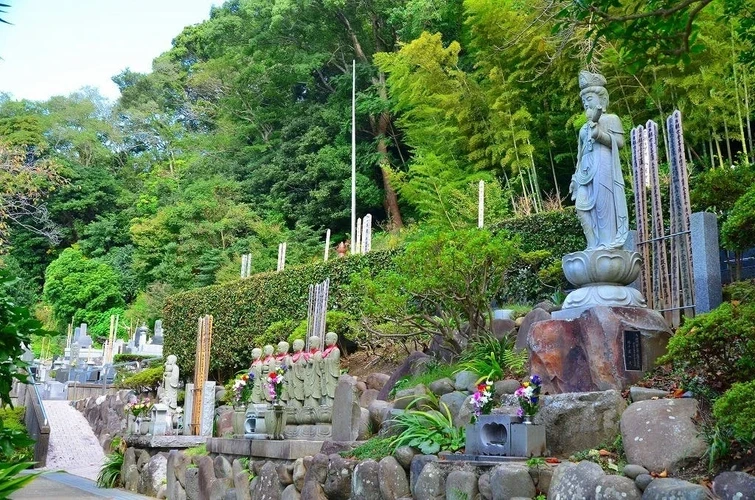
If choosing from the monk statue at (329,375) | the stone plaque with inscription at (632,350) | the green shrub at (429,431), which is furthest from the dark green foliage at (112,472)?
the stone plaque with inscription at (632,350)

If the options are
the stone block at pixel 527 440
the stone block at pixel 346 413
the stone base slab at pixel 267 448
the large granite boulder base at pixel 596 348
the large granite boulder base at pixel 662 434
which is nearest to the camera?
the large granite boulder base at pixel 662 434

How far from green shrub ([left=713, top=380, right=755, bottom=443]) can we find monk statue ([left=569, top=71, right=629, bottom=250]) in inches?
142

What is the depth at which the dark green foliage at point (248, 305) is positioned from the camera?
18.2m

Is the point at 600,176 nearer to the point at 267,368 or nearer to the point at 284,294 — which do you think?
the point at 267,368

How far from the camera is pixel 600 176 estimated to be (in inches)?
348

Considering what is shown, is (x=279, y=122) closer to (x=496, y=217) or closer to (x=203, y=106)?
(x=203, y=106)

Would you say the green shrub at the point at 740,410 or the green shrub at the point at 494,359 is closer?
the green shrub at the point at 740,410

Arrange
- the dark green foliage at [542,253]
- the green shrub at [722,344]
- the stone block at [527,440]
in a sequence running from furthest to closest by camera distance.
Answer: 1. the dark green foliage at [542,253]
2. the stone block at [527,440]
3. the green shrub at [722,344]

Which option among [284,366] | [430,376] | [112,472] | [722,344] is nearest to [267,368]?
[284,366]

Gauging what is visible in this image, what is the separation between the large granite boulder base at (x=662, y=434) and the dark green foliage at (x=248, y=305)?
34.4 ft

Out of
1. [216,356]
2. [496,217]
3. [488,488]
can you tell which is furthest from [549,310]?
[216,356]

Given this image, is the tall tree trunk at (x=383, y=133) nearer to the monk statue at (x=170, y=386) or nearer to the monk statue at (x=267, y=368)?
the monk statue at (x=170, y=386)

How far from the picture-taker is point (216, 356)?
2150 centimetres

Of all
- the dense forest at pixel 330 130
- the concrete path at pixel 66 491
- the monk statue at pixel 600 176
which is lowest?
the concrete path at pixel 66 491
